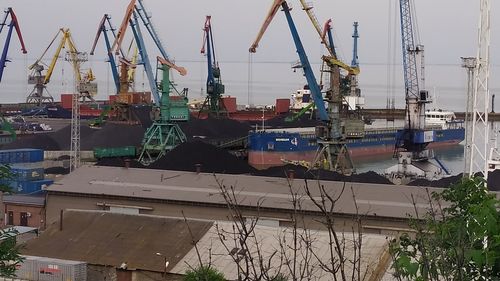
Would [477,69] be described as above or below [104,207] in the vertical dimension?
above

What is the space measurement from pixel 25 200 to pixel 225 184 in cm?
403

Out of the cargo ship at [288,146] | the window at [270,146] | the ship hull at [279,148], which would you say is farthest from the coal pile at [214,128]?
the window at [270,146]

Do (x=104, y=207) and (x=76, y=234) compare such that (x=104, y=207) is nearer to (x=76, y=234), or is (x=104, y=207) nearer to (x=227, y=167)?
(x=76, y=234)

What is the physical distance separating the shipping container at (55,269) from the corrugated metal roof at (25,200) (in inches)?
165

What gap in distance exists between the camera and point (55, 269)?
801 centimetres

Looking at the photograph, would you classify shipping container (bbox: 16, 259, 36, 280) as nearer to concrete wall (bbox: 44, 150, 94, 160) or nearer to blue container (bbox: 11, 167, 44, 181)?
blue container (bbox: 11, 167, 44, 181)

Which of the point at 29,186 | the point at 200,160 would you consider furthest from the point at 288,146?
the point at 29,186

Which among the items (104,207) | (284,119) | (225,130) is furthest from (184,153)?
(284,119)

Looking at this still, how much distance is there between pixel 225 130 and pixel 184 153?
10.9m

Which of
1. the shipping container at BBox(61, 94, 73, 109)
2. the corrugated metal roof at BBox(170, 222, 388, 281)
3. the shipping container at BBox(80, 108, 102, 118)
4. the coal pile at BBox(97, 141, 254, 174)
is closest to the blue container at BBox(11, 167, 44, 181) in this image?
the coal pile at BBox(97, 141, 254, 174)

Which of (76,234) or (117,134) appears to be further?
(117,134)

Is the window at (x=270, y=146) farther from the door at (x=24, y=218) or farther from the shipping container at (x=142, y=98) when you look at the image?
the shipping container at (x=142, y=98)

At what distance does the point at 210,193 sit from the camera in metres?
10.6

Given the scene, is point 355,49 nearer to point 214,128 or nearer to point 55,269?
point 214,128
